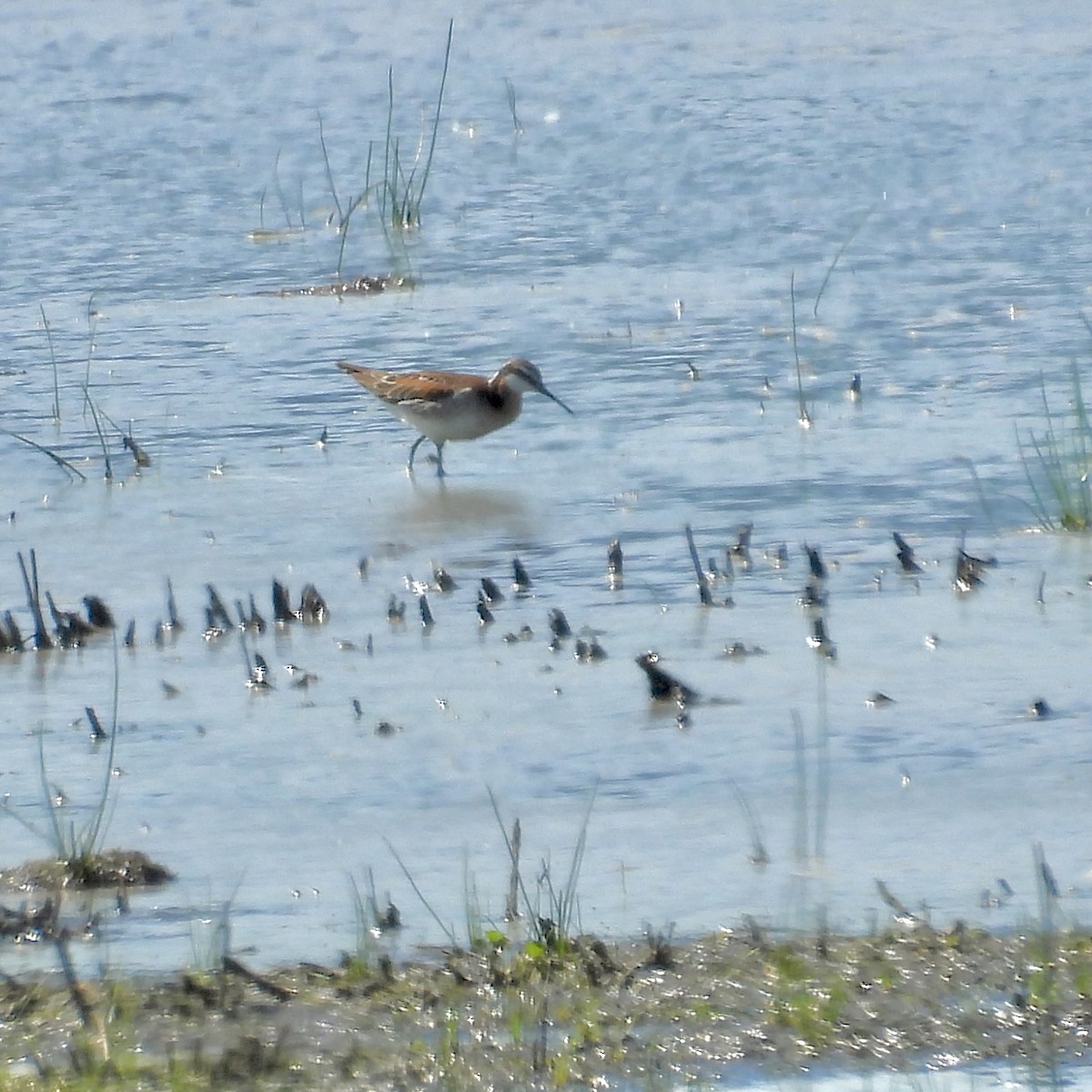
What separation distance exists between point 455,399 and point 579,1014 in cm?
487

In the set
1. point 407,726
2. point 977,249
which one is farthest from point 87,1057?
point 977,249

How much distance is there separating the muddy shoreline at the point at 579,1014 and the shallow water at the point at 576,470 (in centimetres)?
23

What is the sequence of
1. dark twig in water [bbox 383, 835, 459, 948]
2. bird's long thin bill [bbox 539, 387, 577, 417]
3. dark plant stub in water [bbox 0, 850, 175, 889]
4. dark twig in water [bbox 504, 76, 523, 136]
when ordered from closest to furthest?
dark twig in water [bbox 383, 835, 459, 948] < dark plant stub in water [bbox 0, 850, 175, 889] < bird's long thin bill [bbox 539, 387, 577, 417] < dark twig in water [bbox 504, 76, 523, 136]

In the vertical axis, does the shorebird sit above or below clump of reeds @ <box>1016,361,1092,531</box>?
above

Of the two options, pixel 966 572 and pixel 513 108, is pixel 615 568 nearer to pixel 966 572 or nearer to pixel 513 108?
pixel 966 572

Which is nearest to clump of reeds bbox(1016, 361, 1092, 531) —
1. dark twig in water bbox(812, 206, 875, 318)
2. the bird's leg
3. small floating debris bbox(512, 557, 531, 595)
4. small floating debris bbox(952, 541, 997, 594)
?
small floating debris bbox(952, 541, 997, 594)

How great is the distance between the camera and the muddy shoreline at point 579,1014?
13.1 ft

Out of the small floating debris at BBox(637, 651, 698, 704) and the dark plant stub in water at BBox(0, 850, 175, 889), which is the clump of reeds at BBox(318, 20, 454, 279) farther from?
the dark plant stub in water at BBox(0, 850, 175, 889)

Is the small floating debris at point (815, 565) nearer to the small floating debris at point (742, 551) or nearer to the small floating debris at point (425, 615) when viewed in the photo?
the small floating debris at point (742, 551)

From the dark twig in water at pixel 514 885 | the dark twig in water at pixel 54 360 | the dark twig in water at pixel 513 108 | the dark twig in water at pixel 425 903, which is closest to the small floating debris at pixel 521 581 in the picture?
the dark twig in water at pixel 425 903

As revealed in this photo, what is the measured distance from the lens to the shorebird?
8891mm

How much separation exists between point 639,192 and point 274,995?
985cm

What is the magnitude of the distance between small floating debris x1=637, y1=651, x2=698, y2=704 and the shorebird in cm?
293

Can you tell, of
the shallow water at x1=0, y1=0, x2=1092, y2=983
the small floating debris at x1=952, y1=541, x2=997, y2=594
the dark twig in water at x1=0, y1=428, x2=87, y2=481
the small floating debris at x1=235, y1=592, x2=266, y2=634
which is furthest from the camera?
the dark twig in water at x1=0, y1=428, x2=87, y2=481
